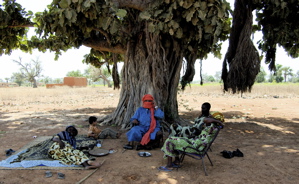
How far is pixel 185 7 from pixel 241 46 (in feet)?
8.47

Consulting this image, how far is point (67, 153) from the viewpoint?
425 centimetres

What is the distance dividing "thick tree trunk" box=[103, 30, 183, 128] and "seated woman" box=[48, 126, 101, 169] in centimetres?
334

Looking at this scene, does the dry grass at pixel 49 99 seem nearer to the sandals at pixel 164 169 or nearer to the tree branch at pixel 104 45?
the tree branch at pixel 104 45

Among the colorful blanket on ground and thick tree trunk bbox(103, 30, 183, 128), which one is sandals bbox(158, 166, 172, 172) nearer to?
the colorful blanket on ground

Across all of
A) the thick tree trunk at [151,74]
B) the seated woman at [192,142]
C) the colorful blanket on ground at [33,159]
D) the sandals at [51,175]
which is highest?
the thick tree trunk at [151,74]

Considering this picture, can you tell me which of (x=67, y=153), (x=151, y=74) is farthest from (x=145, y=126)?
(x=151, y=74)

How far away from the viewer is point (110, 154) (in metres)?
5.07

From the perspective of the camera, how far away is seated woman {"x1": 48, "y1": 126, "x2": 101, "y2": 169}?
4.14 meters

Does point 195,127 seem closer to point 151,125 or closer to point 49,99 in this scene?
point 151,125

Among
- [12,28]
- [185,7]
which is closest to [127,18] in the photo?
[185,7]

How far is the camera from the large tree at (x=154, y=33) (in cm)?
586

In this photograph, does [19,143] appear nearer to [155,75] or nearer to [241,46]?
[155,75]

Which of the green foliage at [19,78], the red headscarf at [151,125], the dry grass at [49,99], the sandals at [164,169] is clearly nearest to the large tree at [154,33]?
the red headscarf at [151,125]

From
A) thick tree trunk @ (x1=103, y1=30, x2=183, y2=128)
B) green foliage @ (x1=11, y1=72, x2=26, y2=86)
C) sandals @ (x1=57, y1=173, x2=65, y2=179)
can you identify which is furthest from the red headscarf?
green foliage @ (x1=11, y1=72, x2=26, y2=86)
